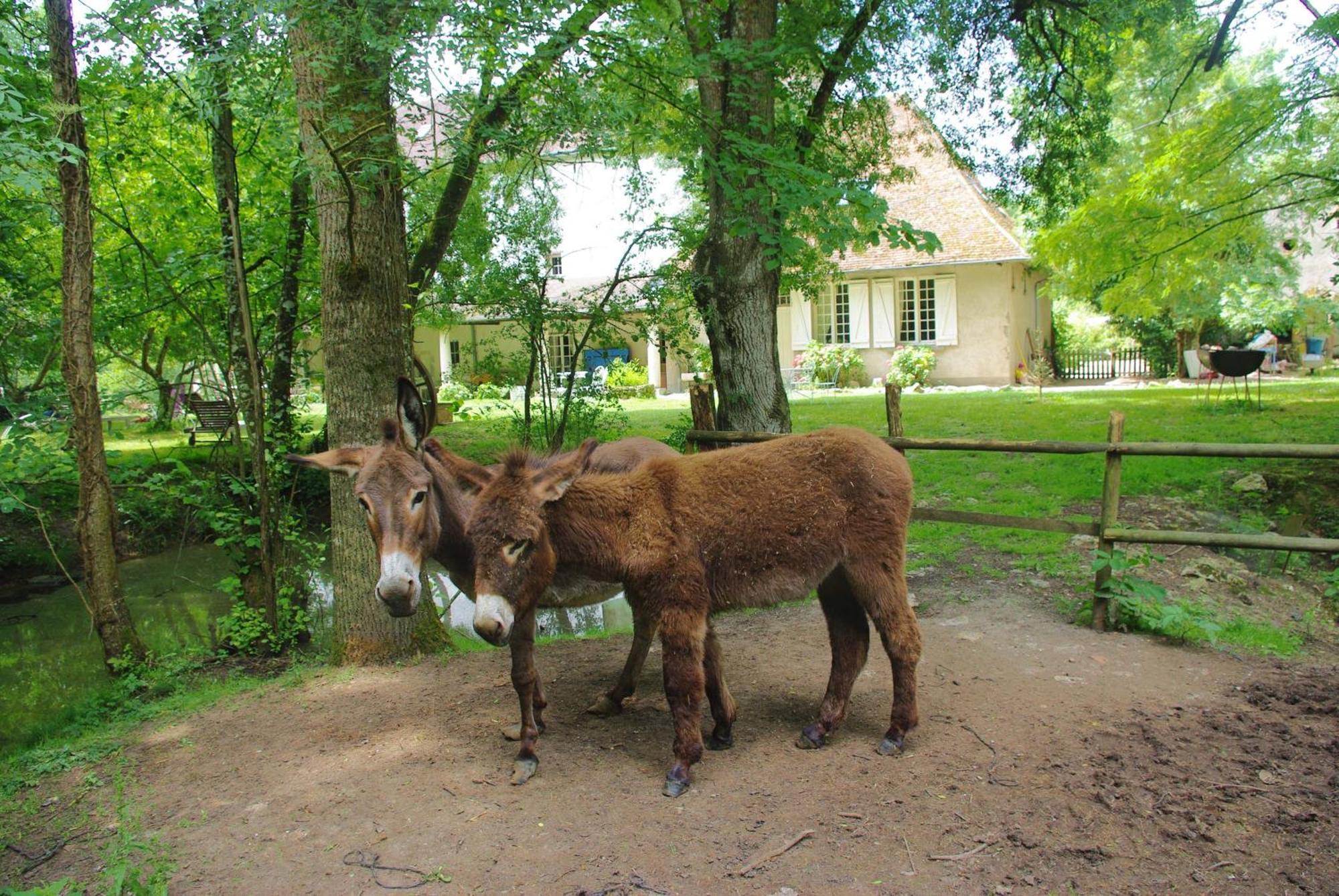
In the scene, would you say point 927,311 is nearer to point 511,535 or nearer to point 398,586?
point 511,535

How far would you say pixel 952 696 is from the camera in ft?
16.4

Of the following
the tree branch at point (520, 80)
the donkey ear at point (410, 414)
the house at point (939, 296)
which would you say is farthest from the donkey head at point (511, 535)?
the house at point (939, 296)

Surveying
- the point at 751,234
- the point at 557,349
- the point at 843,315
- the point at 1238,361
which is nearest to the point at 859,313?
the point at 843,315

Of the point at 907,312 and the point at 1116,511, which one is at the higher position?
the point at 907,312

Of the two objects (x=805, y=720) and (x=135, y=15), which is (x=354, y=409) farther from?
(x=805, y=720)

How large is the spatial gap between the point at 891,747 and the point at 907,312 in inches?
881

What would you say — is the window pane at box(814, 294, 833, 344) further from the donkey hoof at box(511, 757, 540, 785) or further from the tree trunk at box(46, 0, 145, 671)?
the donkey hoof at box(511, 757, 540, 785)

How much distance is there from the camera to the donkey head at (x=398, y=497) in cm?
383

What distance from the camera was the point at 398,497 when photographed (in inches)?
160

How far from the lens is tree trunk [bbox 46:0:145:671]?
5699 mm

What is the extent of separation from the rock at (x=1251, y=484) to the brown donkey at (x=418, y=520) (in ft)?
26.5

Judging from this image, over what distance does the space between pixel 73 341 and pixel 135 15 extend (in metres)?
2.27

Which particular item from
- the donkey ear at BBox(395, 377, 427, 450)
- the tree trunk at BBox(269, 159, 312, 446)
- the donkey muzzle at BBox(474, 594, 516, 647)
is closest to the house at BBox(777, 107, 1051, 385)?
the tree trunk at BBox(269, 159, 312, 446)

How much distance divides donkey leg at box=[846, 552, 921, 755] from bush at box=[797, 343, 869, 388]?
20.5m
